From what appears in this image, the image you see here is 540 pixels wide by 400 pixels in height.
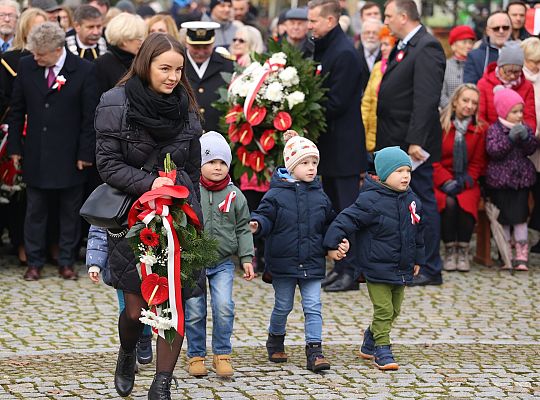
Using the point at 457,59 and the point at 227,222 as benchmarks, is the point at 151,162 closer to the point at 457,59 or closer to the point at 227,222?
the point at 227,222

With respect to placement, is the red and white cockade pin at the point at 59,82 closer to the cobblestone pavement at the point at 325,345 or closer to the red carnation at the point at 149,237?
the cobblestone pavement at the point at 325,345

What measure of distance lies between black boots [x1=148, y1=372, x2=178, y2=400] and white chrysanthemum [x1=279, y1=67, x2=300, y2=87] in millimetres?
4424

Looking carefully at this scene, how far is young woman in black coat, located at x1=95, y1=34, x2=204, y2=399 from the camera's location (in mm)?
6328

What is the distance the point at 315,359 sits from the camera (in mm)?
7434


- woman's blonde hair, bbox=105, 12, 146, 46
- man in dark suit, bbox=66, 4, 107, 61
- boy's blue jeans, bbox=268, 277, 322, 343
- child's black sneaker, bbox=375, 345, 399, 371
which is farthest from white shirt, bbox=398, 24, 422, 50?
child's black sneaker, bbox=375, 345, 399, 371

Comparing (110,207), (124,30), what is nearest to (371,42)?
(124,30)

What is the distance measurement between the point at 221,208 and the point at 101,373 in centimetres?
122

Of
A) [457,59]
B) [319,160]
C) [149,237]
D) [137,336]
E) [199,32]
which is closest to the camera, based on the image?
[149,237]

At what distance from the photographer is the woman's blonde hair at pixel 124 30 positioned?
10445 mm

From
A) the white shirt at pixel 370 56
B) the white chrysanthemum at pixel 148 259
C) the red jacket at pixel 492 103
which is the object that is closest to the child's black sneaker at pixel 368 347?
the white chrysanthemum at pixel 148 259

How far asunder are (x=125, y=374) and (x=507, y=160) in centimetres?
579

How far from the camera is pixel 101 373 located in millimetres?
7277

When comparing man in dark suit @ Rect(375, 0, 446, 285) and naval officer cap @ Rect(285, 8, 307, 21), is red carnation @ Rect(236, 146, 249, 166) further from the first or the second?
naval officer cap @ Rect(285, 8, 307, 21)

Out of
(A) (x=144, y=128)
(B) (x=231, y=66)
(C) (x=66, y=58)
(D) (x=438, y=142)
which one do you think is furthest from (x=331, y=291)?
(A) (x=144, y=128)
